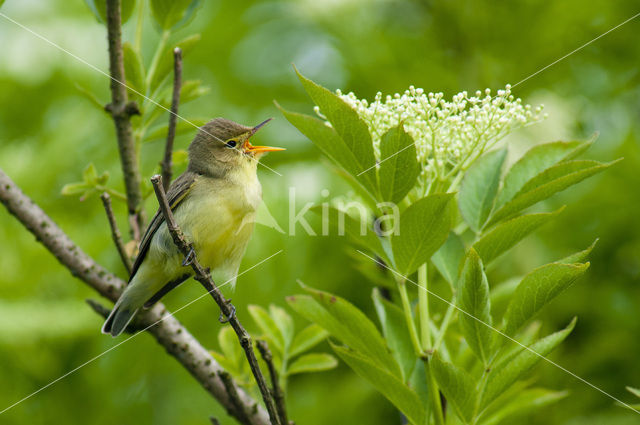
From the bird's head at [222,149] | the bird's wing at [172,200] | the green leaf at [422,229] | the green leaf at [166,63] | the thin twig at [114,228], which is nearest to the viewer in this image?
the green leaf at [422,229]

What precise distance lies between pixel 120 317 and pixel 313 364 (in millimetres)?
689

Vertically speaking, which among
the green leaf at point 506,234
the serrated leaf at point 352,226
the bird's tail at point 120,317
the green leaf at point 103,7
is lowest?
the green leaf at point 506,234

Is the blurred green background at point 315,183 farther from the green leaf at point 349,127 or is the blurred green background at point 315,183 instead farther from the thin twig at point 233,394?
the green leaf at point 349,127

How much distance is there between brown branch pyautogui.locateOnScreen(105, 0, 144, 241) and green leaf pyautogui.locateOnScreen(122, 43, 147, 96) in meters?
0.08

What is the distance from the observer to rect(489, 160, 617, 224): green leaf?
1.47 m

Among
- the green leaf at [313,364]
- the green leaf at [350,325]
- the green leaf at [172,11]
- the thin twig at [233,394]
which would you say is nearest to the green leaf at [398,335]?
the green leaf at [350,325]

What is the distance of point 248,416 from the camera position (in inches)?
73.2

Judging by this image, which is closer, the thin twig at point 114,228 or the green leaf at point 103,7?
the thin twig at point 114,228

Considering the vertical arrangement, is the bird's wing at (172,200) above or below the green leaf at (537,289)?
above

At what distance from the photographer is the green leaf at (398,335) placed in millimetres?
1667

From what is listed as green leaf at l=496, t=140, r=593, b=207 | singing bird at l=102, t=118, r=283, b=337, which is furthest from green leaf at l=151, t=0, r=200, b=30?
green leaf at l=496, t=140, r=593, b=207

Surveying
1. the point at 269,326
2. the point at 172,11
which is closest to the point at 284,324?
the point at 269,326

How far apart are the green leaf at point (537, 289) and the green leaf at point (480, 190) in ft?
1.02

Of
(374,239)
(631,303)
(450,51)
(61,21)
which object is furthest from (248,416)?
(61,21)
